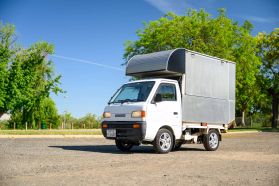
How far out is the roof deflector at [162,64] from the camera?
38.5ft

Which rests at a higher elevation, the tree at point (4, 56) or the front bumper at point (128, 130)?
the tree at point (4, 56)

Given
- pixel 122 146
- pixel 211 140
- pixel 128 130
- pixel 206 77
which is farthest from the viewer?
pixel 211 140

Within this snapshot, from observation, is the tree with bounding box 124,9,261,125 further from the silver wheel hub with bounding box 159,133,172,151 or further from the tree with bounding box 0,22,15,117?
the silver wheel hub with bounding box 159,133,172,151

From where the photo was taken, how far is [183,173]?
7.31 metres

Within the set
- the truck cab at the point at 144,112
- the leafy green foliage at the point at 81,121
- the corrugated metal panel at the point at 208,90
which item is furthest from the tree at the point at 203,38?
the truck cab at the point at 144,112

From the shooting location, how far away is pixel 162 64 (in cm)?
1179

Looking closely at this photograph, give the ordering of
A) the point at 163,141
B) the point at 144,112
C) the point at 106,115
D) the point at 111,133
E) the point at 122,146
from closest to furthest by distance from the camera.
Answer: the point at 144,112 → the point at 111,133 → the point at 163,141 → the point at 106,115 → the point at 122,146

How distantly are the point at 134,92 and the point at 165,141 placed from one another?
5.64 feet

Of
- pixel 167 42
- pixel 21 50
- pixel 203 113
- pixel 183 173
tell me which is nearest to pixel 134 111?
pixel 203 113

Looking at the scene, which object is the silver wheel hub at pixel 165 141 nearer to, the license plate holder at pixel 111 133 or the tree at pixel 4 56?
the license plate holder at pixel 111 133

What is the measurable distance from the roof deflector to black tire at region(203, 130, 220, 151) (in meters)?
2.54

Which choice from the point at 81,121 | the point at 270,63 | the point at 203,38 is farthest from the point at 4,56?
the point at 270,63

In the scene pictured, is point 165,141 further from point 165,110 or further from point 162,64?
point 162,64

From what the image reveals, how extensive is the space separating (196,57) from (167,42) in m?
24.9
